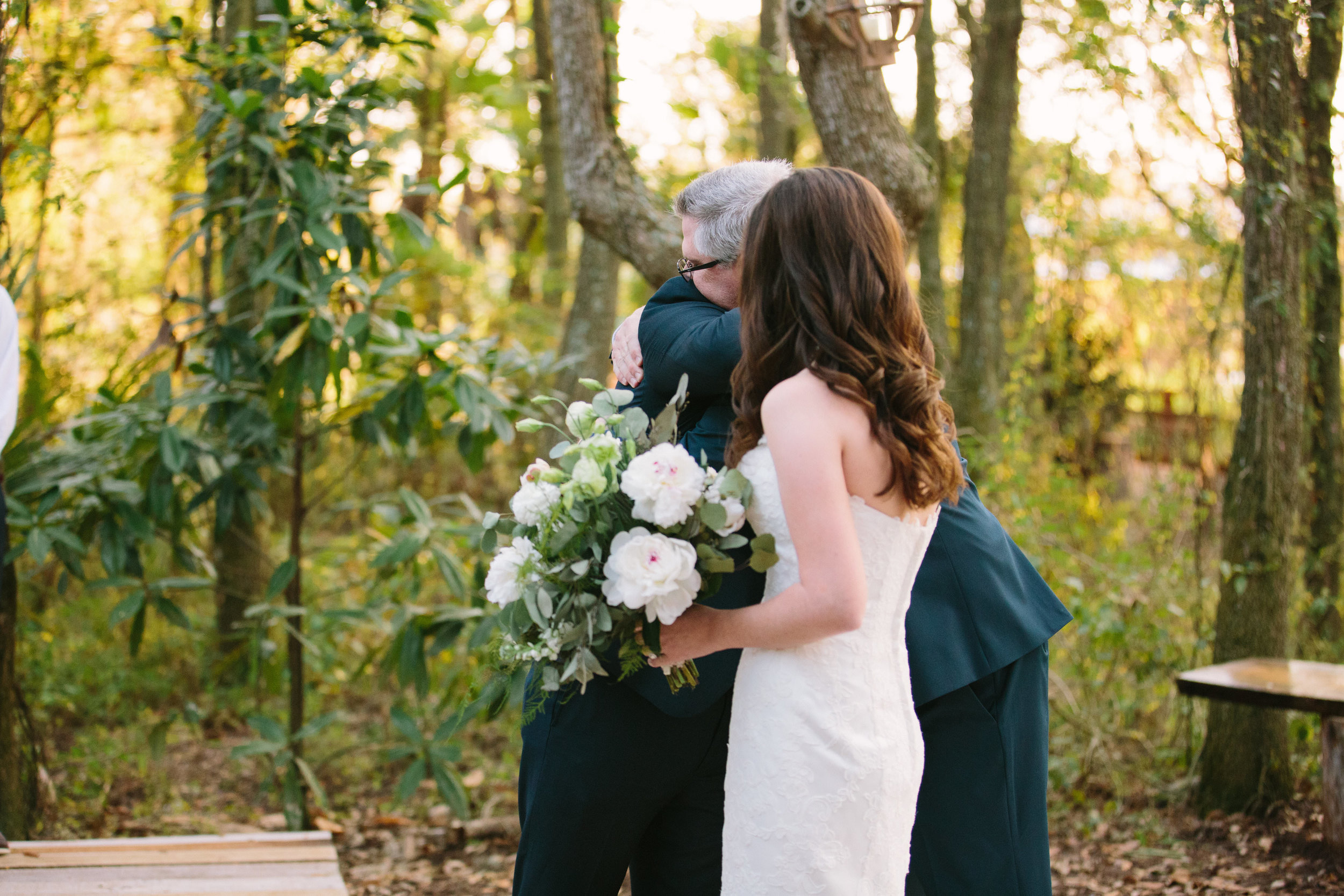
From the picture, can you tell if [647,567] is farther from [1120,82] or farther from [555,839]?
[1120,82]

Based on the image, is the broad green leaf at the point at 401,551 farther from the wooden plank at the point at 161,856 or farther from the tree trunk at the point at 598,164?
the tree trunk at the point at 598,164

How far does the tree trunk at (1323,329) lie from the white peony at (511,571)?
3.53 m

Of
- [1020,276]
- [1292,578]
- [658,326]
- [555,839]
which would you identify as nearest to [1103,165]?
[1020,276]

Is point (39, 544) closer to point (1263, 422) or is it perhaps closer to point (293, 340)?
point (293, 340)

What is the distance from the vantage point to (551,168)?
729cm

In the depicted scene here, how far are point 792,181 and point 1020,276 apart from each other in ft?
25.7

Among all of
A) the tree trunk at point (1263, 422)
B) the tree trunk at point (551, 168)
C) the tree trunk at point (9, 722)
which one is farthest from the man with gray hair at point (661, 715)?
the tree trunk at point (551, 168)

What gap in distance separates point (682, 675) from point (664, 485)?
1.34ft

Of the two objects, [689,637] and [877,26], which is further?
[877,26]

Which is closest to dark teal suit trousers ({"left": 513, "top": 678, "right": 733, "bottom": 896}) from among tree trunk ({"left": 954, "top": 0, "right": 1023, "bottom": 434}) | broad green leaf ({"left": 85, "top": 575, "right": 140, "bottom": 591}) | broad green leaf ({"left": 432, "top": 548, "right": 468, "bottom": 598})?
broad green leaf ({"left": 432, "top": 548, "right": 468, "bottom": 598})

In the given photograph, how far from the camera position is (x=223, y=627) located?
5367 millimetres

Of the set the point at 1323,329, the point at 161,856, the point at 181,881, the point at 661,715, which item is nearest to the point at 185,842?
the point at 161,856

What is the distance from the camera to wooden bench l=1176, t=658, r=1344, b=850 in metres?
3.15

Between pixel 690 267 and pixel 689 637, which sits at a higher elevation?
pixel 690 267
